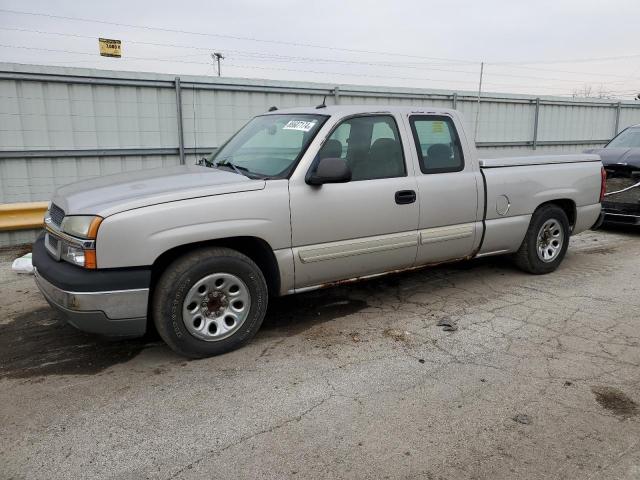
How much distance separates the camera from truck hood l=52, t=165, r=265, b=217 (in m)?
3.53

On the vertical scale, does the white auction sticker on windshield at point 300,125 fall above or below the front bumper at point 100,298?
above

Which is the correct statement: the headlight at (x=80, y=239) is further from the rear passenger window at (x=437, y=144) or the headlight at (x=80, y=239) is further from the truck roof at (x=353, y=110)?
the rear passenger window at (x=437, y=144)

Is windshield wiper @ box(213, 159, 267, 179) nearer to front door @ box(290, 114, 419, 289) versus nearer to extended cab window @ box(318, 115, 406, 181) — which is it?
front door @ box(290, 114, 419, 289)

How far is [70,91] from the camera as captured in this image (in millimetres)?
7770

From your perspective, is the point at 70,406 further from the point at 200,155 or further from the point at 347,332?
the point at 200,155

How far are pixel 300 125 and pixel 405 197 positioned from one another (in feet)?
3.59

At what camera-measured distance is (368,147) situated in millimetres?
4566

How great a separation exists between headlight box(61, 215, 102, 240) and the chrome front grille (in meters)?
0.24

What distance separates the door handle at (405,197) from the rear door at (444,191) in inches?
3.5

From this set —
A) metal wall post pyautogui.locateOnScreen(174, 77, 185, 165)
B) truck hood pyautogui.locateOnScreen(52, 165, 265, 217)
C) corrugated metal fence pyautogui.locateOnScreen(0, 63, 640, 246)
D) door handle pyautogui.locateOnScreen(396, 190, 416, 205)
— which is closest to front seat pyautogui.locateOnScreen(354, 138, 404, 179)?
door handle pyautogui.locateOnScreen(396, 190, 416, 205)

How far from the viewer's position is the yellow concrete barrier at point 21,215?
718 cm

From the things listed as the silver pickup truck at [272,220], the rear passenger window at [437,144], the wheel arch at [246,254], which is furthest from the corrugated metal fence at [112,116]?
the wheel arch at [246,254]

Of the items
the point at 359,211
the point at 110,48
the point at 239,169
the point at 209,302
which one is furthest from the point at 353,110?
the point at 110,48

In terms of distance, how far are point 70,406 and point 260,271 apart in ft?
4.98
